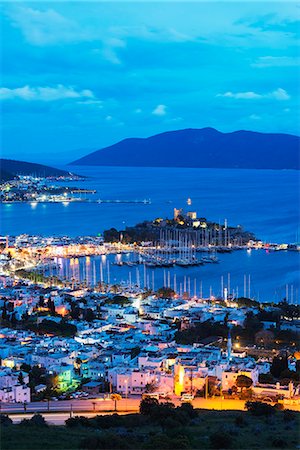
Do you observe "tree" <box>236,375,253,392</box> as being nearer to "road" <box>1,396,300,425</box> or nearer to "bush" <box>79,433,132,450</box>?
"road" <box>1,396,300,425</box>

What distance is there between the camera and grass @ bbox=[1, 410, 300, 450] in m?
4.59

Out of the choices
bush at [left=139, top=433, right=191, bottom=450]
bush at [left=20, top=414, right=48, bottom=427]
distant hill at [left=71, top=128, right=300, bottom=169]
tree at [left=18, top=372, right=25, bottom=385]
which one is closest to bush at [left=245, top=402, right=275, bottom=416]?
bush at [left=139, top=433, right=191, bottom=450]

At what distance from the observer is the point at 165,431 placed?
509cm

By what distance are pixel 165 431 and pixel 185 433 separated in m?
0.18

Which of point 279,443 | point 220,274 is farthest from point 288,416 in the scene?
point 220,274

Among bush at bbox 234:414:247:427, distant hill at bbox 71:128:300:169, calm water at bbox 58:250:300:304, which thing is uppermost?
distant hill at bbox 71:128:300:169

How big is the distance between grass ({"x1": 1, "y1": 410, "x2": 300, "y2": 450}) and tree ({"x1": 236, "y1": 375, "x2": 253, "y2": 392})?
51.6 inches

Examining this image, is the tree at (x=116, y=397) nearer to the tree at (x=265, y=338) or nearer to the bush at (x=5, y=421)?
the bush at (x=5, y=421)

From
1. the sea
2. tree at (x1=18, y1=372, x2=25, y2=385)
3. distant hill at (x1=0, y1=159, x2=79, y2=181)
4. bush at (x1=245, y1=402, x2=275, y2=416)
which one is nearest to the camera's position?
bush at (x1=245, y1=402, x2=275, y2=416)

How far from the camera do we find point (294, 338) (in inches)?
384

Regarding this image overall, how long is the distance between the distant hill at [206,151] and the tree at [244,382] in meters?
76.3

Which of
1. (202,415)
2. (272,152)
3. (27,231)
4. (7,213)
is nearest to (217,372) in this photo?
(202,415)

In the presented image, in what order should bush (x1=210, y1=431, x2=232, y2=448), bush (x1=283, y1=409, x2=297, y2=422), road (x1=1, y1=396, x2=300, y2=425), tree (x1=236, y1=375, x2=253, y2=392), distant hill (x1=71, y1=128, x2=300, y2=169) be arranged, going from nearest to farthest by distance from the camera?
bush (x1=210, y1=431, x2=232, y2=448) < bush (x1=283, y1=409, x2=297, y2=422) < road (x1=1, y1=396, x2=300, y2=425) < tree (x1=236, y1=375, x2=253, y2=392) < distant hill (x1=71, y1=128, x2=300, y2=169)

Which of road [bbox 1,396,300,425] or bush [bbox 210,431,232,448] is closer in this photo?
bush [bbox 210,431,232,448]
